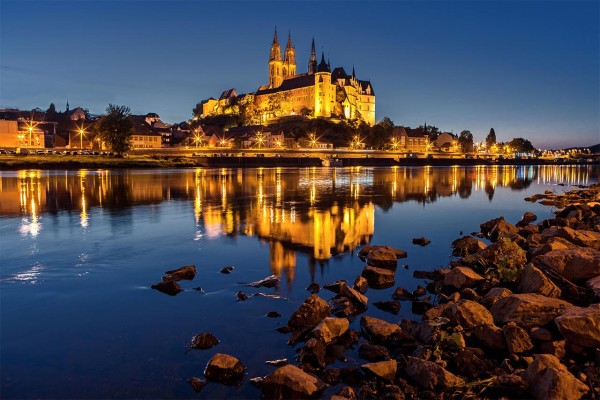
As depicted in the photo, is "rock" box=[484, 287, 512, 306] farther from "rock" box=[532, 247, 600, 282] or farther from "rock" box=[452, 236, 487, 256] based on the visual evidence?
"rock" box=[452, 236, 487, 256]

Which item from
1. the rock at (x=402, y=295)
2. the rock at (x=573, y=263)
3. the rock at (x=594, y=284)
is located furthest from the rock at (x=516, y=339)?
the rock at (x=402, y=295)

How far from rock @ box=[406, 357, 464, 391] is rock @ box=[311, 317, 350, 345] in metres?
1.60

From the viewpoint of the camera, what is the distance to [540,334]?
22.9 feet

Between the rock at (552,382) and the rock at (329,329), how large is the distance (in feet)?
9.90

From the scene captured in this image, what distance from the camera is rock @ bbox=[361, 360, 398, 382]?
6552 mm

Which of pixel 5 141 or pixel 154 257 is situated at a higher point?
pixel 5 141

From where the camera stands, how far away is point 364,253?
584 inches

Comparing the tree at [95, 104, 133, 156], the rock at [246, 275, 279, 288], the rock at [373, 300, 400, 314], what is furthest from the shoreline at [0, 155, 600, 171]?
the rock at [373, 300, 400, 314]

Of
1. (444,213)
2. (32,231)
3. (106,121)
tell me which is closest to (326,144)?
(106,121)

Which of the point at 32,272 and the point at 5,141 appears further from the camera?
the point at 5,141

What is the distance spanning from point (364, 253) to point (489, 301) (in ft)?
21.0

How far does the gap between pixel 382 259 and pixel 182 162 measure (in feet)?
307

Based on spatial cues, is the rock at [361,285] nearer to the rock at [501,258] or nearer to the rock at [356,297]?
the rock at [356,297]

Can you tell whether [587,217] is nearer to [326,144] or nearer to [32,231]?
[32,231]
